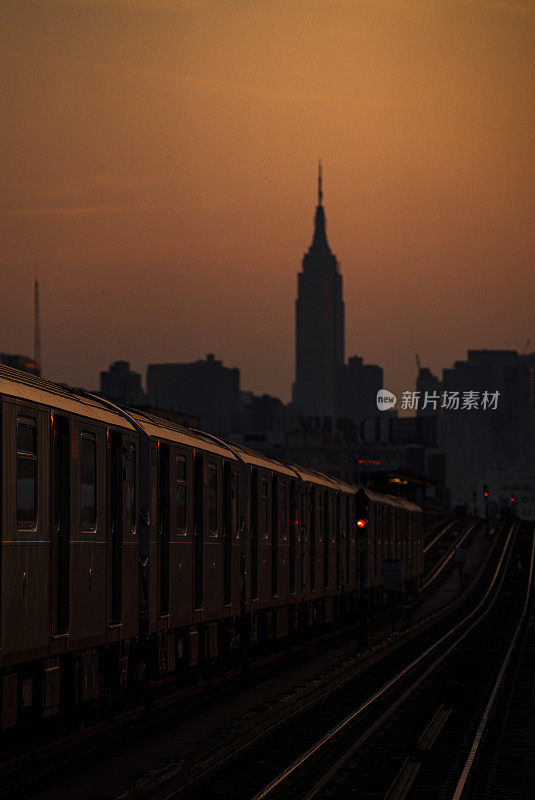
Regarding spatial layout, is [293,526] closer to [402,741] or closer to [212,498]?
[212,498]

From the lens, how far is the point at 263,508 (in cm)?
2623

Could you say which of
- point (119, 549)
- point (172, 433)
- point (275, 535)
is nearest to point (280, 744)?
point (119, 549)

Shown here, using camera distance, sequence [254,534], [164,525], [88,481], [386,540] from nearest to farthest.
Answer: [88,481] < [164,525] < [254,534] < [386,540]

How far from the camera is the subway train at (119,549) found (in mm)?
12336

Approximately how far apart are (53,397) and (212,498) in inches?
325

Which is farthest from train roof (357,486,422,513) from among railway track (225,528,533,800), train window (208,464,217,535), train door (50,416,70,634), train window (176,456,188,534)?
train door (50,416,70,634)

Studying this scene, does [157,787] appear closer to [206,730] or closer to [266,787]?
[266,787]

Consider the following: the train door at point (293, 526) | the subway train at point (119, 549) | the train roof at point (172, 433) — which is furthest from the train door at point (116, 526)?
the train door at point (293, 526)

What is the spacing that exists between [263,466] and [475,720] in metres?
7.53

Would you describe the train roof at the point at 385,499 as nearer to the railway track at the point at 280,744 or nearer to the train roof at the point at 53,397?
the railway track at the point at 280,744

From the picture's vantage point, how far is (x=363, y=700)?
71.8 ft

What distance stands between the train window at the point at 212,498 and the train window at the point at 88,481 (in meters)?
6.36

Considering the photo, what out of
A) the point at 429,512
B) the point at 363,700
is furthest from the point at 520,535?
the point at 363,700

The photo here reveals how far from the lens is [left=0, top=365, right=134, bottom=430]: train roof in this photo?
12102mm
